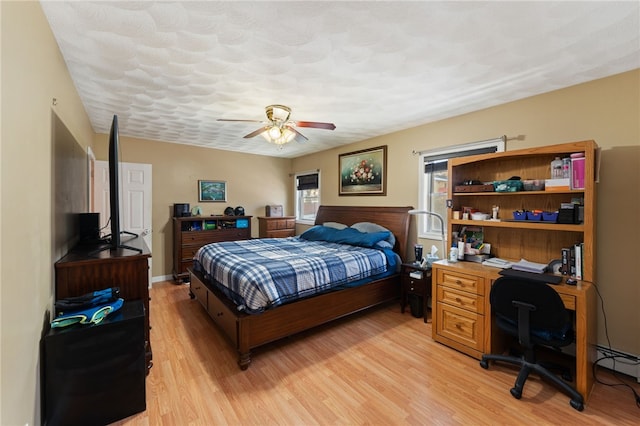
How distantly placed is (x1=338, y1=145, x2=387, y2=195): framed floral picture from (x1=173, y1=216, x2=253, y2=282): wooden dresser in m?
2.01

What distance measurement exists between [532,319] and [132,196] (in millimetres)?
5310

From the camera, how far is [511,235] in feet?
9.35

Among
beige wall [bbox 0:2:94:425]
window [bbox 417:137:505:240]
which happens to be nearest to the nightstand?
window [bbox 417:137:505:240]

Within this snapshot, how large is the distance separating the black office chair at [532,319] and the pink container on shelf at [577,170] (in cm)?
95

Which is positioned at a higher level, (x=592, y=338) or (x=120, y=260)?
(x=120, y=260)

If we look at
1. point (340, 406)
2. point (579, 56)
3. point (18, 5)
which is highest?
point (579, 56)

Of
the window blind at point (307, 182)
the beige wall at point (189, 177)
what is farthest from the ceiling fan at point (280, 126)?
the beige wall at point (189, 177)

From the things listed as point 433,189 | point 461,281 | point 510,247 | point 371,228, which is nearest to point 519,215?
point 510,247

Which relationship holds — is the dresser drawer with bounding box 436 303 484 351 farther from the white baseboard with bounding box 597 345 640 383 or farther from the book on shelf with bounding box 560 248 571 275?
the white baseboard with bounding box 597 345 640 383

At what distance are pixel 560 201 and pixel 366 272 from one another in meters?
2.00

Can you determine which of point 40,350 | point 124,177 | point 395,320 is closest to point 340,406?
point 395,320

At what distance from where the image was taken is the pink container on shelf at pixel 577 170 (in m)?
→ 2.22

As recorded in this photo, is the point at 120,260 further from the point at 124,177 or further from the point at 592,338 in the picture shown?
the point at 592,338

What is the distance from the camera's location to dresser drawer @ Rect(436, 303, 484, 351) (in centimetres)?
252
